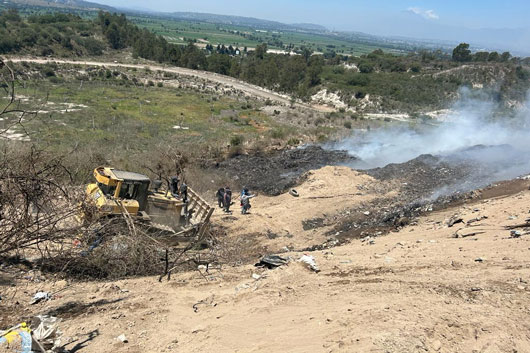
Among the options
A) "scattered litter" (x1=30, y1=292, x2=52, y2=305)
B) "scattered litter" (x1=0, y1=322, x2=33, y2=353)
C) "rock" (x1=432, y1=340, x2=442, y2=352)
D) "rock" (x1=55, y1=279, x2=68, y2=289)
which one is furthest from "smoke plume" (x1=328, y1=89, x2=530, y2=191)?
"scattered litter" (x1=0, y1=322, x2=33, y2=353)

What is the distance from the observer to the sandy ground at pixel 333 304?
17.3 ft

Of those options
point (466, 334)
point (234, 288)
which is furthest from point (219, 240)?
point (466, 334)

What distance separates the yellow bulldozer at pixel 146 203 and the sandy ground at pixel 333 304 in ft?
6.05

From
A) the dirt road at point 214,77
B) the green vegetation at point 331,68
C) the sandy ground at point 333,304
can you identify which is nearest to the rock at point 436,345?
the sandy ground at point 333,304

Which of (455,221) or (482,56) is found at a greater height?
(482,56)

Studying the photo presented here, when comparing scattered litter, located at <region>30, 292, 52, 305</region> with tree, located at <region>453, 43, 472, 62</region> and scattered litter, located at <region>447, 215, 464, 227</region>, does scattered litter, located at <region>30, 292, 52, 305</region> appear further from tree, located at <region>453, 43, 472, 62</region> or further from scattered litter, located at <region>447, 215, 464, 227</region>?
tree, located at <region>453, 43, 472, 62</region>

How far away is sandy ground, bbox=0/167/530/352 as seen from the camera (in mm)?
5258

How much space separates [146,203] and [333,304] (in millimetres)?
5853

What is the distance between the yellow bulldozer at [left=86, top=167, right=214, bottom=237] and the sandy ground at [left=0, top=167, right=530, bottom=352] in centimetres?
184

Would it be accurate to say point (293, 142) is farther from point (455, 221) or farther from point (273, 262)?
point (273, 262)

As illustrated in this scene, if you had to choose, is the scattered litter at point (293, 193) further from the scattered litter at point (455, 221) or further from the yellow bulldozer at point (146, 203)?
the scattered litter at point (455, 221)

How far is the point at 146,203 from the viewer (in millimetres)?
10250

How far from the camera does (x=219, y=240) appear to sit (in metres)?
12.1

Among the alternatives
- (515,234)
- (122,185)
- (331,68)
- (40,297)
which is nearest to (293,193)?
(122,185)
